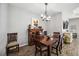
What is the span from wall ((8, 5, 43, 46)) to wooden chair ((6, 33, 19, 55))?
74 millimetres

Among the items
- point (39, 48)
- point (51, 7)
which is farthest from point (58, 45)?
point (51, 7)

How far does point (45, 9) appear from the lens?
1580mm

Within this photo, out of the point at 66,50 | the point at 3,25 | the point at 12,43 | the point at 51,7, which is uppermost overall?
the point at 51,7

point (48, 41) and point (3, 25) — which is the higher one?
point (3, 25)

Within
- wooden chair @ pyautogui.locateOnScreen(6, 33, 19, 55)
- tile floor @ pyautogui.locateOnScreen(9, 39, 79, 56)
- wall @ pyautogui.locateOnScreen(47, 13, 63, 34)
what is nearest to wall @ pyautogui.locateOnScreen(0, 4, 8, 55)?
wooden chair @ pyautogui.locateOnScreen(6, 33, 19, 55)

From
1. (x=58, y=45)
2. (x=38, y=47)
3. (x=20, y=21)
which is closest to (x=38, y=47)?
(x=38, y=47)

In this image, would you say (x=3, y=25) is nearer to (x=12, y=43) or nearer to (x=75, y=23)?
(x=12, y=43)

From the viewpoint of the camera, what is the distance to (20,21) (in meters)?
1.60

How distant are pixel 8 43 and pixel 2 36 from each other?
16cm

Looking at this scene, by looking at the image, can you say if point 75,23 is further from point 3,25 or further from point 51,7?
point 3,25

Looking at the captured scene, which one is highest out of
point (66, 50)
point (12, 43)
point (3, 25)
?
point (3, 25)

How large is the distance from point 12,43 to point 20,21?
0.42 metres

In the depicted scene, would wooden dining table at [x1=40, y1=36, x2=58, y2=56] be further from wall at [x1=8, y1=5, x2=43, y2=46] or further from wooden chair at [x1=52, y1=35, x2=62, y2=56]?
wall at [x1=8, y1=5, x2=43, y2=46]

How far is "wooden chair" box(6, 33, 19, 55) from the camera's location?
5.14 ft
